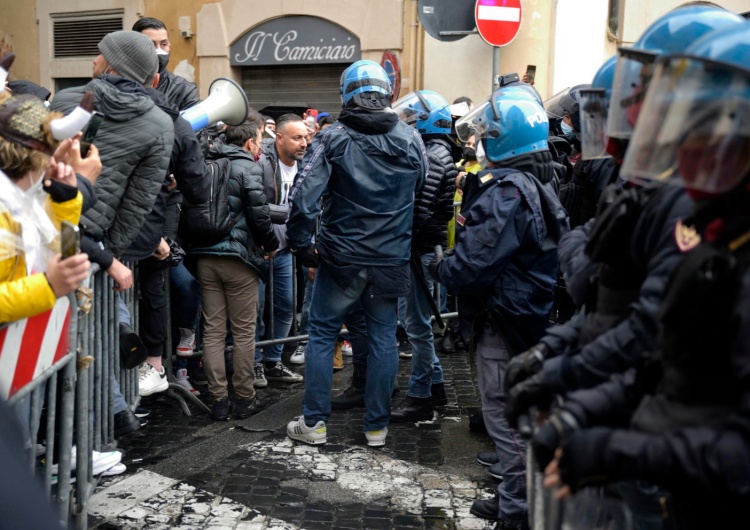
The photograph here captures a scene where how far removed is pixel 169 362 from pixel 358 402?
1268 millimetres

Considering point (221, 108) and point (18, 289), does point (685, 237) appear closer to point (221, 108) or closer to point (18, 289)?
point (18, 289)

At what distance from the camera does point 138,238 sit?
17.0 ft

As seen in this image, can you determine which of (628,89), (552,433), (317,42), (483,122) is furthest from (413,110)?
(317,42)

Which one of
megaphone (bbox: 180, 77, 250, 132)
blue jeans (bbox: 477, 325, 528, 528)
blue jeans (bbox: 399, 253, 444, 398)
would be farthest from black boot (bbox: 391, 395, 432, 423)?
megaphone (bbox: 180, 77, 250, 132)

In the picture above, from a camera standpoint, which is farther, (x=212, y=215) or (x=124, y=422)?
(x=212, y=215)

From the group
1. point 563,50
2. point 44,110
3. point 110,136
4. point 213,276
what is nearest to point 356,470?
point 213,276

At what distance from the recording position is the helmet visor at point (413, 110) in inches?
247

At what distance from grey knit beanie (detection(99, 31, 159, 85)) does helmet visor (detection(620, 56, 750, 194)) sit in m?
3.55

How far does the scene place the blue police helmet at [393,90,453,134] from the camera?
6266mm

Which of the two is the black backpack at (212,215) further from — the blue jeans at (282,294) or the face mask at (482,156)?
the face mask at (482,156)

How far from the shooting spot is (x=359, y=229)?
528 centimetres

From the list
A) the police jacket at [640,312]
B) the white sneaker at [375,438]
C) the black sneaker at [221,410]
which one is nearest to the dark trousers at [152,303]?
the black sneaker at [221,410]

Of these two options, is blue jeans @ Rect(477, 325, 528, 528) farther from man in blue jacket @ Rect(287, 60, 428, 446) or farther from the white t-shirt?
the white t-shirt

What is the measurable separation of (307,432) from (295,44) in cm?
1019
